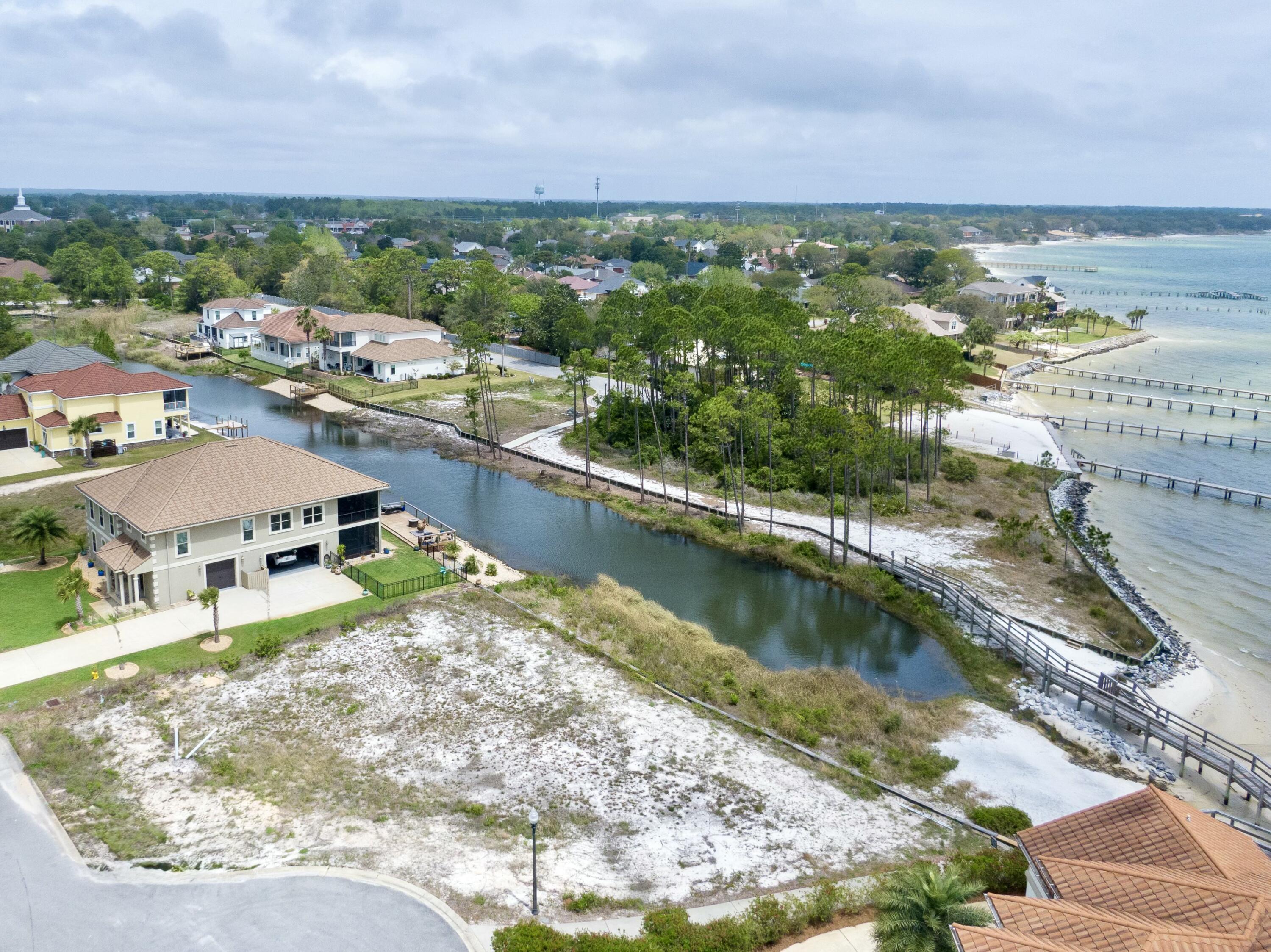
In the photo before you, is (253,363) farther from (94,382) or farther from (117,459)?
(117,459)

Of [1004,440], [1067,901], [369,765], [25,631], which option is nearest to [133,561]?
[25,631]

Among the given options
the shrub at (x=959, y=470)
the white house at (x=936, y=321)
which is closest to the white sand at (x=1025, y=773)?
the shrub at (x=959, y=470)

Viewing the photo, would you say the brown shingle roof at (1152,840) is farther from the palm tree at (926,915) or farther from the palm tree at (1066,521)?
the palm tree at (1066,521)

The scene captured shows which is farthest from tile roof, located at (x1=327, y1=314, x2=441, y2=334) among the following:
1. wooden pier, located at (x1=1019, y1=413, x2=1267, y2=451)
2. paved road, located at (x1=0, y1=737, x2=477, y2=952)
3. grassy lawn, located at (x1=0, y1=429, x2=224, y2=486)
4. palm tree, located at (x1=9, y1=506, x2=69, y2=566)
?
paved road, located at (x1=0, y1=737, x2=477, y2=952)

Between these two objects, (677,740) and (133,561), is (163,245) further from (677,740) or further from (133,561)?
(677,740)

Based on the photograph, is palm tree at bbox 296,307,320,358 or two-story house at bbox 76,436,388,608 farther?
palm tree at bbox 296,307,320,358

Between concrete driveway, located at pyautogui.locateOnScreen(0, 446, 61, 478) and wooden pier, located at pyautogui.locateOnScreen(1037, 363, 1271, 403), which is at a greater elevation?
wooden pier, located at pyautogui.locateOnScreen(1037, 363, 1271, 403)

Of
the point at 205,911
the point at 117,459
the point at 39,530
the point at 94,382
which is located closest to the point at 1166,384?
the point at 117,459

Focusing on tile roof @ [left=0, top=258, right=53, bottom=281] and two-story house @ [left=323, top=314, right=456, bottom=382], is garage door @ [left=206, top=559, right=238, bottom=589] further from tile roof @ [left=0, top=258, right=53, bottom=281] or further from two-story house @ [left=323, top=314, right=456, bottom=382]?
tile roof @ [left=0, top=258, right=53, bottom=281]
